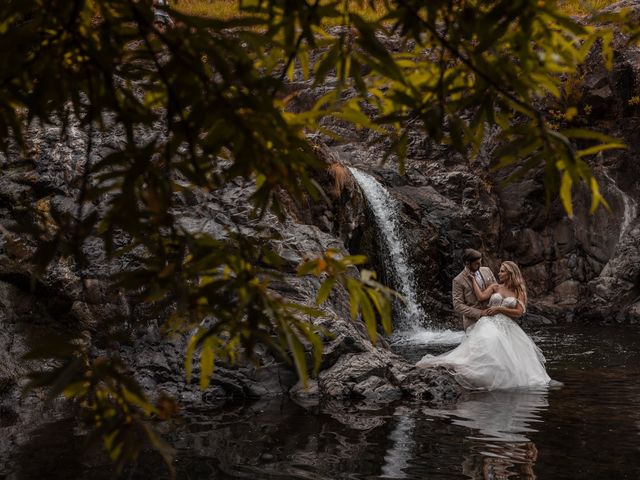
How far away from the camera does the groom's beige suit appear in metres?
10.4

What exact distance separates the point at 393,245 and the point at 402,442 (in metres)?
11.3

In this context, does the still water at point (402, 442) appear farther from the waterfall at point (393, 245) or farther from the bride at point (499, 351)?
the waterfall at point (393, 245)

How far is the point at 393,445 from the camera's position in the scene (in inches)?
247

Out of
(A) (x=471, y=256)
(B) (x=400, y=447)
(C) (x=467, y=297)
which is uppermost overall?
(A) (x=471, y=256)

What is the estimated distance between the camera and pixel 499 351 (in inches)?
375

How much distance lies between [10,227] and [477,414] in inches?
251

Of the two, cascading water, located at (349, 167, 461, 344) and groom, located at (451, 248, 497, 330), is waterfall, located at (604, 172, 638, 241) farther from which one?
groom, located at (451, 248, 497, 330)

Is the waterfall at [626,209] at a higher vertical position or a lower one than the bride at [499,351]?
higher

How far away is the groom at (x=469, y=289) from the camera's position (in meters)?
10.3

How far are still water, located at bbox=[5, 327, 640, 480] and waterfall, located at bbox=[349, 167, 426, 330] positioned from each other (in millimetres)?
8272

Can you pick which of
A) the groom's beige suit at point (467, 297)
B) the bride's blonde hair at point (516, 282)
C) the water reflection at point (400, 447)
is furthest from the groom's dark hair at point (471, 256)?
the water reflection at point (400, 447)

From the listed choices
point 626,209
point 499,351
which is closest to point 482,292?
point 499,351

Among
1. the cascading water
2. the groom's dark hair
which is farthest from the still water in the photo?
the cascading water

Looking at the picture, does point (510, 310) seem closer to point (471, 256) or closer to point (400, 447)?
point (471, 256)
